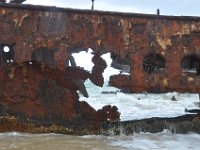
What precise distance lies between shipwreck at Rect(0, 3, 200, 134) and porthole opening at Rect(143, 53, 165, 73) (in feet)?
0.85

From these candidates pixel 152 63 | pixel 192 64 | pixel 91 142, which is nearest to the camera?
pixel 91 142

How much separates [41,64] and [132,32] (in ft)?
4.22

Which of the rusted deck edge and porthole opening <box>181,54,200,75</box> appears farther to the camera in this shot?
porthole opening <box>181,54,200,75</box>

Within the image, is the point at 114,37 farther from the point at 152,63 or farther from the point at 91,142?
the point at 91,142

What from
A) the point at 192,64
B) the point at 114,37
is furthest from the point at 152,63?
the point at 114,37

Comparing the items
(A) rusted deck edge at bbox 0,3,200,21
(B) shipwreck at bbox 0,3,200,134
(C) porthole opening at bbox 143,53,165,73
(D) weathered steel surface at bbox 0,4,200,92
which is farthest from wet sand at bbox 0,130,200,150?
(A) rusted deck edge at bbox 0,3,200,21

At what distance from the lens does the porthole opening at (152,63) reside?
5569 millimetres

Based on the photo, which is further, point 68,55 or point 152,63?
point 152,63

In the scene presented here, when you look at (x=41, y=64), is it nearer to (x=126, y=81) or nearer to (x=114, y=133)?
(x=126, y=81)

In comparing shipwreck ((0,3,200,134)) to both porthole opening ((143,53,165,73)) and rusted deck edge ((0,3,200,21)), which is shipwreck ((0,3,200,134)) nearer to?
rusted deck edge ((0,3,200,21))

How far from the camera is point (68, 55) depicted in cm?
516

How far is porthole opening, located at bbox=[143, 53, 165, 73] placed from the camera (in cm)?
557

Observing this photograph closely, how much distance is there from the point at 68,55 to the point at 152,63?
1.33 metres

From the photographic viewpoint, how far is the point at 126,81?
5215 millimetres
